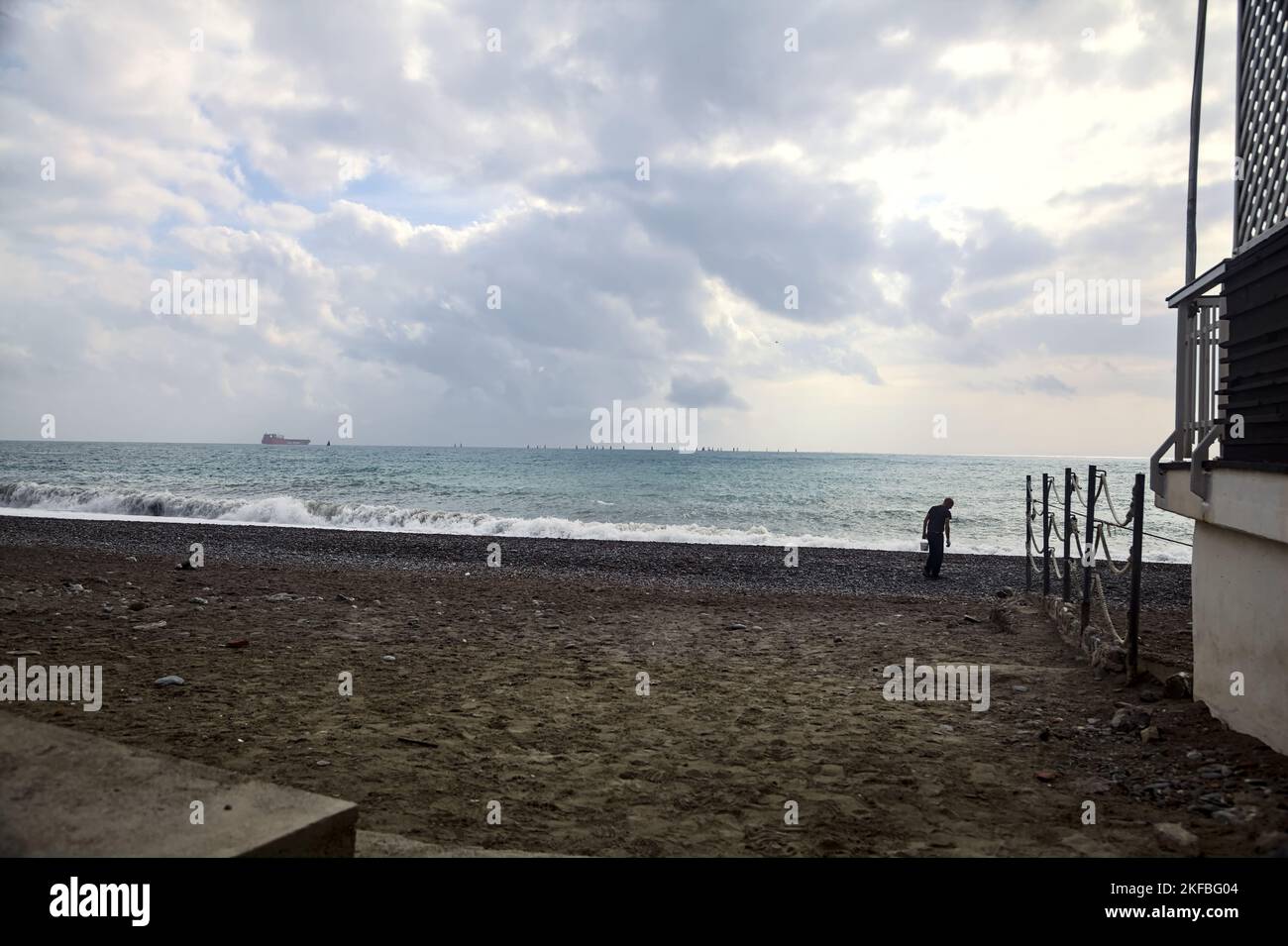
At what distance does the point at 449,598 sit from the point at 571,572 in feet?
15.0

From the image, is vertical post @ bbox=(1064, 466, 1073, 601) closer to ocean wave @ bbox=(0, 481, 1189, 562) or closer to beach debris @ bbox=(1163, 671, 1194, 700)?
beach debris @ bbox=(1163, 671, 1194, 700)

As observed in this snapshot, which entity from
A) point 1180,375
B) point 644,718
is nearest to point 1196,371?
point 1180,375

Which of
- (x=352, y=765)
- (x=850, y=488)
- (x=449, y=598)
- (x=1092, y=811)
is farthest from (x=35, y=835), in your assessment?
(x=850, y=488)

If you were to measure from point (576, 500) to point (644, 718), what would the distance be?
39.4 m

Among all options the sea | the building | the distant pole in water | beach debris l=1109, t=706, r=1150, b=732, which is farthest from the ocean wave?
the building

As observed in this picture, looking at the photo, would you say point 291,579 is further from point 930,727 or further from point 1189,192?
point 1189,192

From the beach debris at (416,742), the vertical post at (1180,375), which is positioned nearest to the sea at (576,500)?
the vertical post at (1180,375)

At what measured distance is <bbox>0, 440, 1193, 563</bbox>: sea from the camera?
2773cm

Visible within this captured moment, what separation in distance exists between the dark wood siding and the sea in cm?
240

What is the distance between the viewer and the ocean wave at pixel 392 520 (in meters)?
25.9

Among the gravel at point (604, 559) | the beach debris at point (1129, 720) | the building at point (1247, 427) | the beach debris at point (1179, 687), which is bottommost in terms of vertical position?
the gravel at point (604, 559)

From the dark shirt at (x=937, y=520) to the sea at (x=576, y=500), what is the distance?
152 inches

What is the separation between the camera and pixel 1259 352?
219 inches

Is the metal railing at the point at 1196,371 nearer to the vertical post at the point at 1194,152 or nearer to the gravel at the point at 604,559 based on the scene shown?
the vertical post at the point at 1194,152
